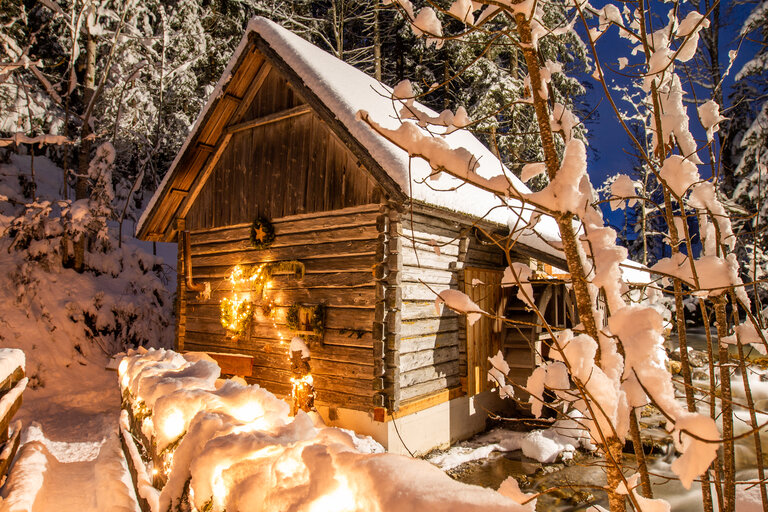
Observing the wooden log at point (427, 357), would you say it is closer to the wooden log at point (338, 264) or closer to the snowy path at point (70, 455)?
the wooden log at point (338, 264)

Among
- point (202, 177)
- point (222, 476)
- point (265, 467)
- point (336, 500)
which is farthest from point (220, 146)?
point (336, 500)

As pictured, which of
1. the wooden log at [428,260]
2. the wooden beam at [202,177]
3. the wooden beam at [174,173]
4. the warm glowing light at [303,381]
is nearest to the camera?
the wooden log at [428,260]

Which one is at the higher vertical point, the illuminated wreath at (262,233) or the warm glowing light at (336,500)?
the illuminated wreath at (262,233)

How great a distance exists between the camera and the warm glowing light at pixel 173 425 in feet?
12.3

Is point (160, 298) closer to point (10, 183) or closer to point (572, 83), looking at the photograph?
point (10, 183)

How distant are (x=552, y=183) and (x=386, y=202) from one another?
5541mm

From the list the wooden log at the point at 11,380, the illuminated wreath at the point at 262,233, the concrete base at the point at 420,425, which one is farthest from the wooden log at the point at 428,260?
the wooden log at the point at 11,380

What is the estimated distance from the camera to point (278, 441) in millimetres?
2605

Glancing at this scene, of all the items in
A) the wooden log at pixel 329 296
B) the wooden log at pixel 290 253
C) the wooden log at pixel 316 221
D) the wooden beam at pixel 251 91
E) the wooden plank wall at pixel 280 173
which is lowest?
the wooden log at pixel 329 296

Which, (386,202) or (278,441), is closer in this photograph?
(278,441)

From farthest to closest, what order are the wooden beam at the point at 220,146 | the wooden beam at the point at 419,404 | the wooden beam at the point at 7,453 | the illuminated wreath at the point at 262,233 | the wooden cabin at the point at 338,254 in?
the wooden beam at the point at 220,146 → the illuminated wreath at the point at 262,233 → the wooden cabin at the point at 338,254 → the wooden beam at the point at 419,404 → the wooden beam at the point at 7,453

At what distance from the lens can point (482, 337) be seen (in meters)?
8.84

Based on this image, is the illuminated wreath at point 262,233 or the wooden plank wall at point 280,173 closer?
the wooden plank wall at point 280,173

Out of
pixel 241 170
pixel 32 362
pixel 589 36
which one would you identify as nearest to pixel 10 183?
pixel 32 362
